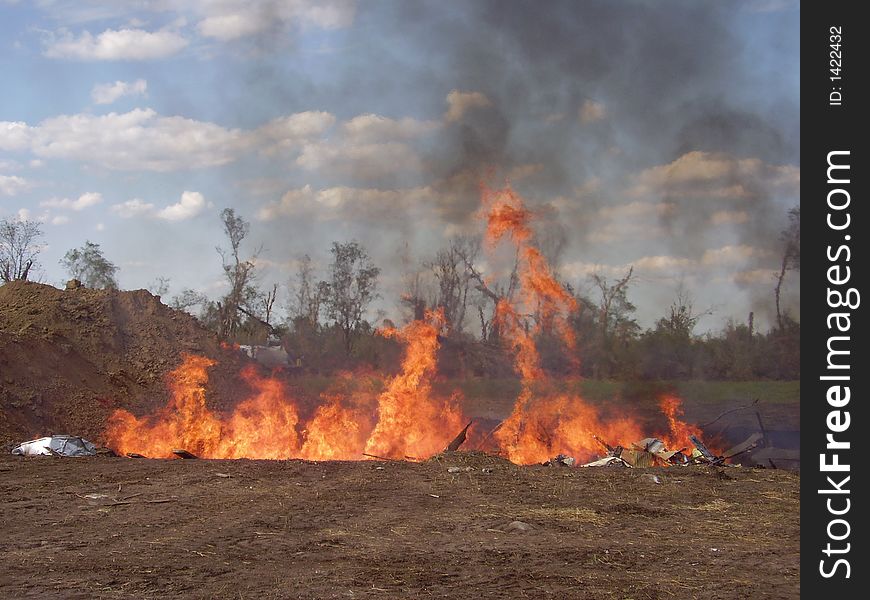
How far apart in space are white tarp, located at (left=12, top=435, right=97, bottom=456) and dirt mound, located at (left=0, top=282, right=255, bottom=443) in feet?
4.81

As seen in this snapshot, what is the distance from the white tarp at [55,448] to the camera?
14.4 meters

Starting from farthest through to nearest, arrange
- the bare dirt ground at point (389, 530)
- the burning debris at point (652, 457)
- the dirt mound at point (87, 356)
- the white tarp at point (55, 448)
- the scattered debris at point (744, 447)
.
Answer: the dirt mound at point (87, 356) → the scattered debris at point (744, 447) → the burning debris at point (652, 457) → the white tarp at point (55, 448) → the bare dirt ground at point (389, 530)

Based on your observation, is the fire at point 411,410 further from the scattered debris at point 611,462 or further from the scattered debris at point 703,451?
the scattered debris at point 703,451

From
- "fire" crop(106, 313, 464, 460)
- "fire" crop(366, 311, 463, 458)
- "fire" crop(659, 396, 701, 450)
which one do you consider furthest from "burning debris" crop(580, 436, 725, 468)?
"fire" crop(106, 313, 464, 460)

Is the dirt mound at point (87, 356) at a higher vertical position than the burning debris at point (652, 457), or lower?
higher

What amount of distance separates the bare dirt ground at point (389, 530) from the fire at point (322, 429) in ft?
9.24

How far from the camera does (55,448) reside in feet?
47.7

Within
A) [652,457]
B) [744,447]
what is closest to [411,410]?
[652,457]

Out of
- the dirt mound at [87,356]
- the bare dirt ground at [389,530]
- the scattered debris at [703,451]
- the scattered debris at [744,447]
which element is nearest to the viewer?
the bare dirt ground at [389,530]

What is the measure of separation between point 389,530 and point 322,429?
7709 mm

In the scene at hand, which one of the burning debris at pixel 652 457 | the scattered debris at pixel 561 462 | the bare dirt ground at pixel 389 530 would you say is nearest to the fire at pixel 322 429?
the bare dirt ground at pixel 389 530

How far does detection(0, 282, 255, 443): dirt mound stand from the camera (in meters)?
17.0

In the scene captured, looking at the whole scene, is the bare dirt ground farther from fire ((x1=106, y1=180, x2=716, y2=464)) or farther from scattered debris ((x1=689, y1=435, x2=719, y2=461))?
fire ((x1=106, y1=180, x2=716, y2=464))
